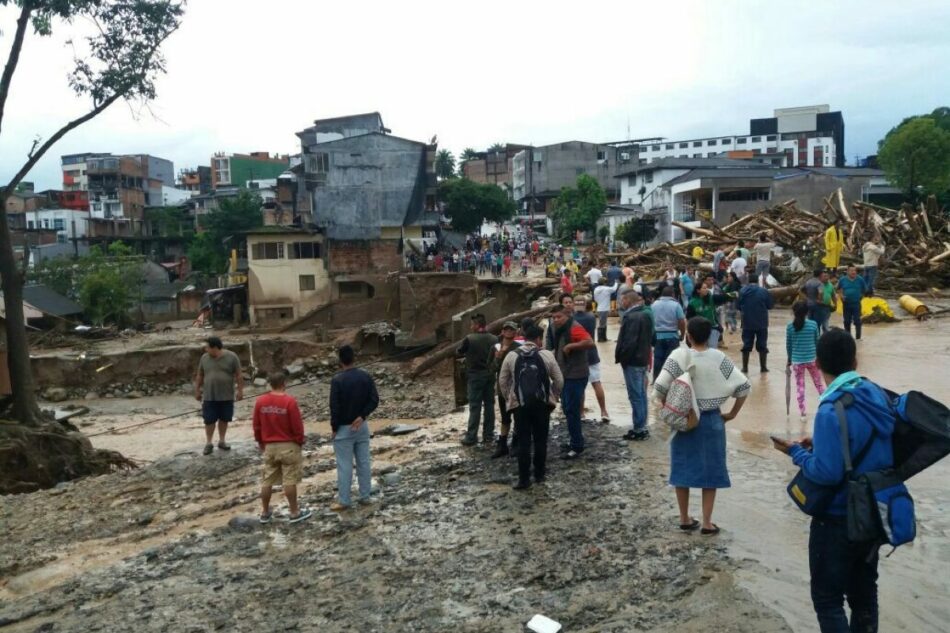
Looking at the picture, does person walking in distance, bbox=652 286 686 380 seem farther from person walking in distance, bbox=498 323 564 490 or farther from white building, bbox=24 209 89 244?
white building, bbox=24 209 89 244

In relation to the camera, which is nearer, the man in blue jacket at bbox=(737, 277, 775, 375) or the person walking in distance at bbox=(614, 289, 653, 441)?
the person walking in distance at bbox=(614, 289, 653, 441)

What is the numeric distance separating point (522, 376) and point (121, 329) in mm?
42979

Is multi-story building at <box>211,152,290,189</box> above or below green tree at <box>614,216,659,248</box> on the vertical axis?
above

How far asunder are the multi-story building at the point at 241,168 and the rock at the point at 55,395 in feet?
225

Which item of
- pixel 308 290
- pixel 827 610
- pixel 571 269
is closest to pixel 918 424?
pixel 827 610

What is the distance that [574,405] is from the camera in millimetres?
8812

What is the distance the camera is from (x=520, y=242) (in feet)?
179

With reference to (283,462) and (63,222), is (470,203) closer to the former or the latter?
(63,222)

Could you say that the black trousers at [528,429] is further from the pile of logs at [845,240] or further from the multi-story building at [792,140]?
the multi-story building at [792,140]

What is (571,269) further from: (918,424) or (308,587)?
(918,424)

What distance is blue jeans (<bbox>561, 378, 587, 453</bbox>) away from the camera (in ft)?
28.9

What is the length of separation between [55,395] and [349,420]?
22.8 meters

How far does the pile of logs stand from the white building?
59.3 m

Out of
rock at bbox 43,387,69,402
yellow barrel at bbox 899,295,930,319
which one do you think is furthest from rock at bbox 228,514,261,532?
rock at bbox 43,387,69,402
